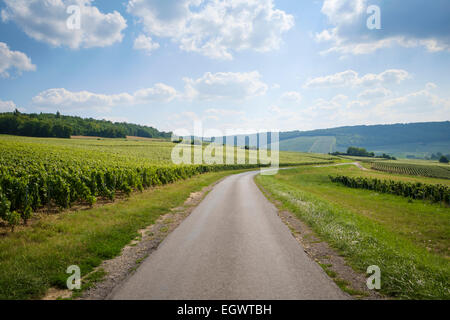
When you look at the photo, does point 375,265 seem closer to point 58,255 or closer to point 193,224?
point 193,224

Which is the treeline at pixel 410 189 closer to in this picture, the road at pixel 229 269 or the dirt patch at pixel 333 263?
the dirt patch at pixel 333 263

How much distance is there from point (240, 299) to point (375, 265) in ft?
13.3

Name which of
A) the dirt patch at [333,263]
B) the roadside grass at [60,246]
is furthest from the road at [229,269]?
the roadside grass at [60,246]

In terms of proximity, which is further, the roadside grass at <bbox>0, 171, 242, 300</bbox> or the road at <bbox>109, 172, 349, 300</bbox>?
the roadside grass at <bbox>0, 171, 242, 300</bbox>

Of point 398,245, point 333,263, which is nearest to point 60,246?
point 333,263

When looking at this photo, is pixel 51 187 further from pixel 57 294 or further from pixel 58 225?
pixel 57 294

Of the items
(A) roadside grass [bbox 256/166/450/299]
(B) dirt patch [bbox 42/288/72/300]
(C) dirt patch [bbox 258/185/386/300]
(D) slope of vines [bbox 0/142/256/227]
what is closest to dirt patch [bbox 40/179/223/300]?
(B) dirt patch [bbox 42/288/72/300]

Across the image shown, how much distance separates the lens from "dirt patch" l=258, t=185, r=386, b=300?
5145 mm

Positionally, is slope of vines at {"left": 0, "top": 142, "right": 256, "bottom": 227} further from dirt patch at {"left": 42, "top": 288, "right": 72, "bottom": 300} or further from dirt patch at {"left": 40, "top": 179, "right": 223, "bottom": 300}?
dirt patch at {"left": 42, "top": 288, "right": 72, "bottom": 300}

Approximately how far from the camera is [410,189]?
25062mm

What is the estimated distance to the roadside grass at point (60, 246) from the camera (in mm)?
5277

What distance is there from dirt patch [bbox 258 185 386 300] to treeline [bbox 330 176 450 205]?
19.4 meters

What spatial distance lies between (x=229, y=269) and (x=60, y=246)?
211 inches
